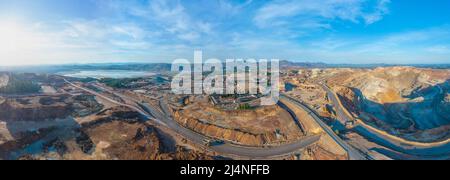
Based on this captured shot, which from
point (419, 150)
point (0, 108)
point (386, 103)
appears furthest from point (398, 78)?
point (0, 108)

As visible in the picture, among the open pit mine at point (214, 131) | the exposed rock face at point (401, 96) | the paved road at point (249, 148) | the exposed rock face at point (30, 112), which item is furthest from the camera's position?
the exposed rock face at point (401, 96)

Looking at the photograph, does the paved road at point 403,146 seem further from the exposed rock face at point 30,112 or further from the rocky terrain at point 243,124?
the exposed rock face at point 30,112

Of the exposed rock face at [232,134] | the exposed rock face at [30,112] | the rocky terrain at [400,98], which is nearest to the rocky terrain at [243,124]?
the exposed rock face at [232,134]

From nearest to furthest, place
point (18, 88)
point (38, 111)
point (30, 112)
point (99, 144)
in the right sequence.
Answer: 1. point (99, 144)
2. point (30, 112)
3. point (38, 111)
4. point (18, 88)

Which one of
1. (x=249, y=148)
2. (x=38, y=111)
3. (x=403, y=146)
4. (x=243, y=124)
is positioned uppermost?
(x=38, y=111)

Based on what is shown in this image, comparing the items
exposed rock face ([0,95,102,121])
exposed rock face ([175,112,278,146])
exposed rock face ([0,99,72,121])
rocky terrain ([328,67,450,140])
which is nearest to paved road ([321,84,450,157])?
rocky terrain ([328,67,450,140])

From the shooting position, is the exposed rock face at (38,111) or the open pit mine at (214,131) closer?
the open pit mine at (214,131)

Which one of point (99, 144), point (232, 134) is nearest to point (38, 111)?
point (99, 144)

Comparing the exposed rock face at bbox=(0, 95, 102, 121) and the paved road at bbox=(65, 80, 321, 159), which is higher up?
the exposed rock face at bbox=(0, 95, 102, 121)

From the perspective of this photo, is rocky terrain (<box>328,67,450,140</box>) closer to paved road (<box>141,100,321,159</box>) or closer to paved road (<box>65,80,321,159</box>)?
paved road (<box>141,100,321,159</box>)

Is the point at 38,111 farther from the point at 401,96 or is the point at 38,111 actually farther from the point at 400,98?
the point at 401,96

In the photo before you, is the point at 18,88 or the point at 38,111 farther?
A: the point at 18,88

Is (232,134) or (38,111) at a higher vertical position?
(38,111)
